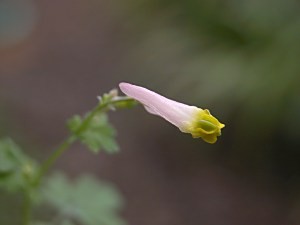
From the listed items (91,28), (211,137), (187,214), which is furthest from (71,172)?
(211,137)

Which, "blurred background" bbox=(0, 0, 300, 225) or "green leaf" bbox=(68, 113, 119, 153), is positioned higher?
"blurred background" bbox=(0, 0, 300, 225)

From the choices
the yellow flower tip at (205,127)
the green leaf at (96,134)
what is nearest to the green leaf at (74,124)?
the green leaf at (96,134)

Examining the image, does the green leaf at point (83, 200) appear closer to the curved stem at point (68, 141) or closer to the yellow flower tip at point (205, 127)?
the curved stem at point (68, 141)

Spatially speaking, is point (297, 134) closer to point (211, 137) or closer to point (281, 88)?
point (281, 88)

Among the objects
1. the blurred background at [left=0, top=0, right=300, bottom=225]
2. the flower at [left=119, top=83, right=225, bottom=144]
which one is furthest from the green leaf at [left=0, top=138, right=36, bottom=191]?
the blurred background at [left=0, top=0, right=300, bottom=225]

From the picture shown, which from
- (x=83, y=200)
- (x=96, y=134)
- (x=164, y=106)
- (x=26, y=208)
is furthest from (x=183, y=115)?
(x=83, y=200)

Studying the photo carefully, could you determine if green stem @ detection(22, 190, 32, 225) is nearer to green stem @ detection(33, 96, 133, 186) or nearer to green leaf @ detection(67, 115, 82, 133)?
green stem @ detection(33, 96, 133, 186)
